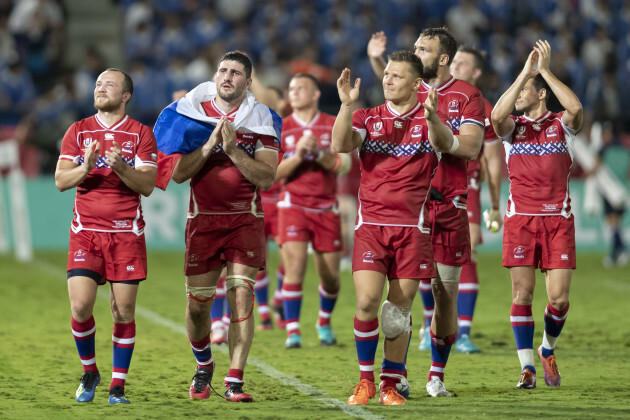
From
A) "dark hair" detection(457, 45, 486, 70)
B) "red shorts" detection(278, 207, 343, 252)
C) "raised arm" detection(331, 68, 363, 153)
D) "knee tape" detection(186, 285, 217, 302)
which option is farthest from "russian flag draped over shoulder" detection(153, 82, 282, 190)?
"red shorts" detection(278, 207, 343, 252)

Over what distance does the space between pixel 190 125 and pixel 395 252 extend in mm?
1573

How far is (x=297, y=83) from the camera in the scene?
987cm

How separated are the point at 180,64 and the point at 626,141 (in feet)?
27.6

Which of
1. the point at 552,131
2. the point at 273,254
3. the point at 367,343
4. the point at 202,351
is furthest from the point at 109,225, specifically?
the point at 273,254

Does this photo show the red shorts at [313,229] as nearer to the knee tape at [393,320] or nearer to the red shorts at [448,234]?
the red shorts at [448,234]

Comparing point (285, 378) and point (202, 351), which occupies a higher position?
point (202, 351)

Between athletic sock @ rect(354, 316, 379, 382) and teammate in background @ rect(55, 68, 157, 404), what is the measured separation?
1.47 m

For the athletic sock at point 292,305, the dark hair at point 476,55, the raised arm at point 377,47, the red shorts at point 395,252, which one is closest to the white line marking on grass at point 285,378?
the athletic sock at point 292,305

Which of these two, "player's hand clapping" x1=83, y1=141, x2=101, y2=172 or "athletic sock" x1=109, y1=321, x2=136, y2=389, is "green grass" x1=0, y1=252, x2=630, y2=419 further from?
"player's hand clapping" x1=83, y1=141, x2=101, y2=172

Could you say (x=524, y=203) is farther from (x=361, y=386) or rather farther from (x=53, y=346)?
(x=53, y=346)

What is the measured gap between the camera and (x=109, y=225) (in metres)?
6.90

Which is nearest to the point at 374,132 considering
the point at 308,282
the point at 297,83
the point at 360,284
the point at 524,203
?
the point at 360,284

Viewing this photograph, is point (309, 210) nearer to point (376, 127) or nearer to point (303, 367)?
point (303, 367)

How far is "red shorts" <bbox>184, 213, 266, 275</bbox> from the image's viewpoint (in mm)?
7062
